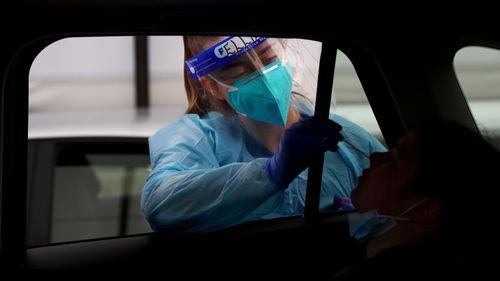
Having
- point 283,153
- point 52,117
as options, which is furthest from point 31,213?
point 283,153

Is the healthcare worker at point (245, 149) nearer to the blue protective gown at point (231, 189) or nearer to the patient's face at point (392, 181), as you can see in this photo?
the blue protective gown at point (231, 189)

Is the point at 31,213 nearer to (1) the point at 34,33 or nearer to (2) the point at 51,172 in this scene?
(2) the point at 51,172

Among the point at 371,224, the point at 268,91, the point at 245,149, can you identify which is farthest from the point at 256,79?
the point at 371,224

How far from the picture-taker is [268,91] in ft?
6.70

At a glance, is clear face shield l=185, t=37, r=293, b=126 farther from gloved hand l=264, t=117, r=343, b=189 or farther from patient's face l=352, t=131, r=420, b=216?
patient's face l=352, t=131, r=420, b=216

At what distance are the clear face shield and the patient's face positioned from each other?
0.45 meters

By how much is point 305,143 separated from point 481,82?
39cm

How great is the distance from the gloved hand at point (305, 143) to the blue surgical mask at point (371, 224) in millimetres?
163

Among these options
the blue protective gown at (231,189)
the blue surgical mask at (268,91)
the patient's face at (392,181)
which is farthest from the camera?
the blue surgical mask at (268,91)

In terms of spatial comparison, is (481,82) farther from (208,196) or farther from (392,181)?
(208,196)

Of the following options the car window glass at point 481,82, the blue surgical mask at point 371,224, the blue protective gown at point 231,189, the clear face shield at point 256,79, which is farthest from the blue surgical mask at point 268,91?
the car window glass at point 481,82

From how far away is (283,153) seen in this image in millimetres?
1822

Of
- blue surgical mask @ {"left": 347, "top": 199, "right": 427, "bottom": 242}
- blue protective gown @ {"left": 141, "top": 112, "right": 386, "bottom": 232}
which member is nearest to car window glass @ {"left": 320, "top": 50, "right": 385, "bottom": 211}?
blue protective gown @ {"left": 141, "top": 112, "right": 386, "bottom": 232}

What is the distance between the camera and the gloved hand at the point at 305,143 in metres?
1.79
